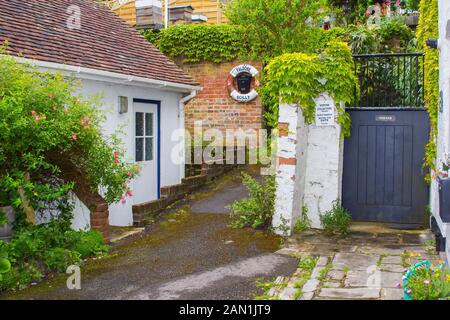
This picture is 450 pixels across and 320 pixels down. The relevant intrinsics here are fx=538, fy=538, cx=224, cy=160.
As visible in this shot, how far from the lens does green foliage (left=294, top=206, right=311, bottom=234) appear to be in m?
8.12

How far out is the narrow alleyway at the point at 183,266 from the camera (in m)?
5.52

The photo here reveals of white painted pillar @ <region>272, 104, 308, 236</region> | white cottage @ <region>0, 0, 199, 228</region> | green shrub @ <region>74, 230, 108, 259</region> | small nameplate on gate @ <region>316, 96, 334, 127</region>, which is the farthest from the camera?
white cottage @ <region>0, 0, 199, 228</region>

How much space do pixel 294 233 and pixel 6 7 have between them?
6.08m

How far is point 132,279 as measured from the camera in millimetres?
5961

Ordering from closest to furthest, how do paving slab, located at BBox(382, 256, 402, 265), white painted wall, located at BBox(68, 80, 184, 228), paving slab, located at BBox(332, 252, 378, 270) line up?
paving slab, located at BBox(332, 252, 378, 270) → paving slab, located at BBox(382, 256, 402, 265) → white painted wall, located at BBox(68, 80, 184, 228)

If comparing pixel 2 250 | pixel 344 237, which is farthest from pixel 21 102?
pixel 344 237

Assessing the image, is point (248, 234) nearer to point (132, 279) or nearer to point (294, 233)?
point (294, 233)

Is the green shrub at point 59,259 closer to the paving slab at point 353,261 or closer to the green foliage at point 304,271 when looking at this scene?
the green foliage at point 304,271

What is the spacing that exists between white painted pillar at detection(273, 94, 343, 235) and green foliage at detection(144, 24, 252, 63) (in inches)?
217

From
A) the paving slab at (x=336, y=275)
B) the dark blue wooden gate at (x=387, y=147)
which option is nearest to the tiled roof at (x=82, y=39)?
the dark blue wooden gate at (x=387, y=147)

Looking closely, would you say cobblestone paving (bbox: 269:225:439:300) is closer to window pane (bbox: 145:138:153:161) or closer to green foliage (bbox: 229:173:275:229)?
green foliage (bbox: 229:173:275:229)

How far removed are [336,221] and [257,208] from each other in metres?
1.21

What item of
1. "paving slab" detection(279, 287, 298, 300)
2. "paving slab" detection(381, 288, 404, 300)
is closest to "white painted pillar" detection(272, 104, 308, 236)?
"paving slab" detection(279, 287, 298, 300)

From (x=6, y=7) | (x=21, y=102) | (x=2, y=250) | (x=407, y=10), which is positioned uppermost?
(x=407, y=10)
